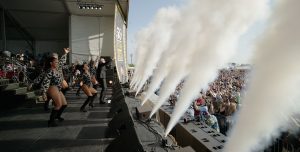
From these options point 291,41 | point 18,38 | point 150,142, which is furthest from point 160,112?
point 18,38

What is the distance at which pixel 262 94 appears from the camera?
7.74 ft

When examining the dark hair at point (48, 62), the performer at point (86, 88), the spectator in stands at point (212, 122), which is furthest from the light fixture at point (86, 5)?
the spectator in stands at point (212, 122)

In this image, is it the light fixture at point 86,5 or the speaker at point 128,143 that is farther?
the light fixture at point 86,5

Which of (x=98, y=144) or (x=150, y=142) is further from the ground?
(x=150, y=142)

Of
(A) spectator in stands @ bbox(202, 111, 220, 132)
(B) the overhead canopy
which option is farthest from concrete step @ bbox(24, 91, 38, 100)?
(B) the overhead canopy

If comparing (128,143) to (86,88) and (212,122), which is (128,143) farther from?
(86,88)

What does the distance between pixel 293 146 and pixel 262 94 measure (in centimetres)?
232

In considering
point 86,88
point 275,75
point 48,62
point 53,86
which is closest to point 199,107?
point 86,88

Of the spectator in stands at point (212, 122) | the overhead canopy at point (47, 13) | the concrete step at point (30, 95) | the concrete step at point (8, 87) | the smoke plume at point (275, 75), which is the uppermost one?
the overhead canopy at point (47, 13)

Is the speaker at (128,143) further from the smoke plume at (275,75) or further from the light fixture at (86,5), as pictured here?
the light fixture at (86,5)

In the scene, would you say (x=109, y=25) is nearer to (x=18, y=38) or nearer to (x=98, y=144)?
(x=18, y=38)

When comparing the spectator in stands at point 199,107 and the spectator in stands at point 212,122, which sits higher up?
the spectator in stands at point 199,107

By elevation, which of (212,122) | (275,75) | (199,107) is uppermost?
(275,75)

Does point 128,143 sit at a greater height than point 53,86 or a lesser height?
lesser
